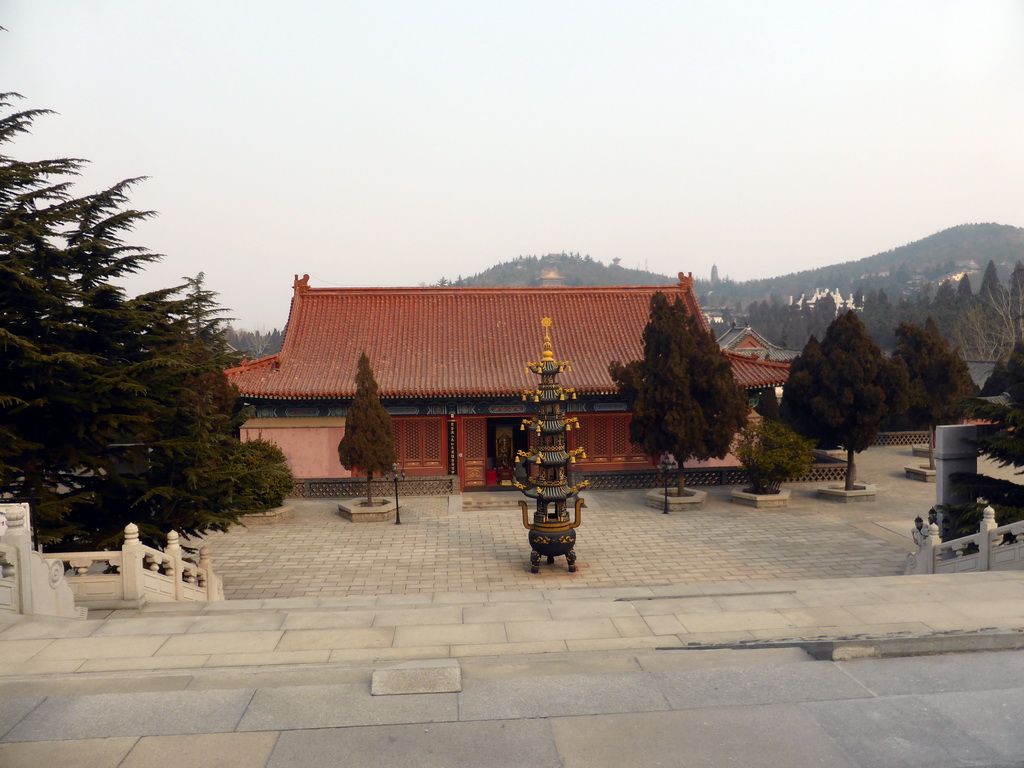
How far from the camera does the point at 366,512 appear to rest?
1786cm

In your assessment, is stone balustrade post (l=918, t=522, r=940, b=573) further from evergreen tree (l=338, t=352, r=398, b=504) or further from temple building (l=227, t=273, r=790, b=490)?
evergreen tree (l=338, t=352, r=398, b=504)

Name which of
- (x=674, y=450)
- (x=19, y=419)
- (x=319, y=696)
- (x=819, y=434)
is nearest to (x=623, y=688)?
(x=319, y=696)

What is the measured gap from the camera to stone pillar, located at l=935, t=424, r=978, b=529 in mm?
13281

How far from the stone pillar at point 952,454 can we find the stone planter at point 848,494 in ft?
19.1

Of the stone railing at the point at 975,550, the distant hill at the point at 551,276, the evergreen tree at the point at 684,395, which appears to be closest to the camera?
the stone railing at the point at 975,550

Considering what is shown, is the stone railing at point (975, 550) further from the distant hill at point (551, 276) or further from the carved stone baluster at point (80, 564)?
the distant hill at point (551, 276)

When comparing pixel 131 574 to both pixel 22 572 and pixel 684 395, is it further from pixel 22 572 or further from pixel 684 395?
pixel 684 395

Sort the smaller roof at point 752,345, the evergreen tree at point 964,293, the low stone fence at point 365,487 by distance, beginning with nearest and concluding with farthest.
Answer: the low stone fence at point 365,487 → the smaller roof at point 752,345 → the evergreen tree at point 964,293

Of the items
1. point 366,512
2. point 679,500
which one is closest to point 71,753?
point 366,512

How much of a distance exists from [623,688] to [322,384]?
52.9 ft

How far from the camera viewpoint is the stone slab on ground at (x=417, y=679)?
6.19m

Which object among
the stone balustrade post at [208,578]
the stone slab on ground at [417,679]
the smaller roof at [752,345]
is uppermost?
the smaller roof at [752,345]

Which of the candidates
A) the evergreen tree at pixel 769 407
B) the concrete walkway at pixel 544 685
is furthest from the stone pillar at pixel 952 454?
the evergreen tree at pixel 769 407

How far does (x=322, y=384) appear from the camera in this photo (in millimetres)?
20797
